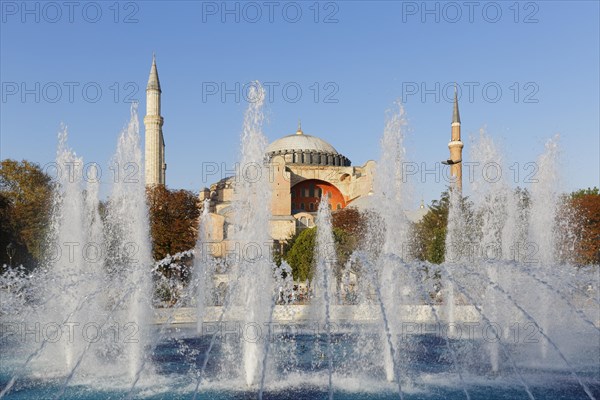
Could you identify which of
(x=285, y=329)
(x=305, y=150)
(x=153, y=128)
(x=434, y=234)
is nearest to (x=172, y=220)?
(x=434, y=234)

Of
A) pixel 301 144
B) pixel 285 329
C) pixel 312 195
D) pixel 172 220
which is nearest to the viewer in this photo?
pixel 285 329

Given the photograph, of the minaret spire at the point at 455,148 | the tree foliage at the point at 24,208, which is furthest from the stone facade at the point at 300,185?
the tree foliage at the point at 24,208

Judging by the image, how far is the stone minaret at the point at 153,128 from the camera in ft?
141

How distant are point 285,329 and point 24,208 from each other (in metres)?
17.8

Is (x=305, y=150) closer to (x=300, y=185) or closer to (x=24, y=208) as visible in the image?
(x=300, y=185)

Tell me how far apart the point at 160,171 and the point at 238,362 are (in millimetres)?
37039

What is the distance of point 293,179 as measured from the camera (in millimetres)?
55312

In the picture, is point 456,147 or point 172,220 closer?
point 172,220

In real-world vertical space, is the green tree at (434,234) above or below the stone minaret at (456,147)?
below

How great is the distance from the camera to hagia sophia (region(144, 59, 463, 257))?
142 ft

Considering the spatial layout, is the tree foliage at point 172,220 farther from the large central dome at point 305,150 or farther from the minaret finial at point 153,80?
the large central dome at point 305,150

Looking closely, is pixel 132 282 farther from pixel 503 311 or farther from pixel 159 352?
pixel 503 311

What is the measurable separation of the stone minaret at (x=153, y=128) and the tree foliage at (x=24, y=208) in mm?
11672

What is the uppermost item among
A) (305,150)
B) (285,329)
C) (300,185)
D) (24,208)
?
(305,150)
